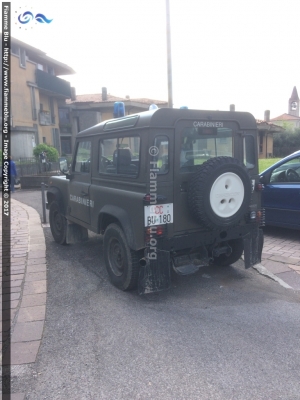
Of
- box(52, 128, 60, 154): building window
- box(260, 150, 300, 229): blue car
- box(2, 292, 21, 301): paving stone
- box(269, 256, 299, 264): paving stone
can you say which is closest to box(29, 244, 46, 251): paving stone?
box(2, 292, 21, 301): paving stone

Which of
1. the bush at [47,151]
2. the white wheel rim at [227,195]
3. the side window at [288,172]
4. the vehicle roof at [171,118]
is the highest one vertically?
the bush at [47,151]

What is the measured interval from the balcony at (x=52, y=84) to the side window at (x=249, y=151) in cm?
2457

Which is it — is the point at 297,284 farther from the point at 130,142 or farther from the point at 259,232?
the point at 130,142

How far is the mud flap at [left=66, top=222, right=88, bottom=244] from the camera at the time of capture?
20.1 ft

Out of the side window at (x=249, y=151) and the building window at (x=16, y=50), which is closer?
the side window at (x=249, y=151)

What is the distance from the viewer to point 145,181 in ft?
12.5

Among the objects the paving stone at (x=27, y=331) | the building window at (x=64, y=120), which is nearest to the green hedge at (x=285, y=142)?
the building window at (x=64, y=120)

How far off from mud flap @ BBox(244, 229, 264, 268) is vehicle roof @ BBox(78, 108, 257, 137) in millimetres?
1364

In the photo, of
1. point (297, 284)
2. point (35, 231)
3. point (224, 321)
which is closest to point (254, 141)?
point (297, 284)

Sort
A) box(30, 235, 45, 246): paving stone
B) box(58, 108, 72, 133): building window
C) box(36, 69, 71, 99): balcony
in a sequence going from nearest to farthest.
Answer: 1. box(30, 235, 45, 246): paving stone
2. box(36, 69, 71, 99): balcony
3. box(58, 108, 72, 133): building window

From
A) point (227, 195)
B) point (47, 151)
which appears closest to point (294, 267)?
point (227, 195)

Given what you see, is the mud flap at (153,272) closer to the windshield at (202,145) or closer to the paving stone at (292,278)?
the windshield at (202,145)

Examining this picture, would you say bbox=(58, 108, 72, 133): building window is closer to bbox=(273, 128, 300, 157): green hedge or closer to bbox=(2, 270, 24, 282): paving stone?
bbox=(273, 128, 300, 157): green hedge

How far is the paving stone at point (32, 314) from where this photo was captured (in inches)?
146
